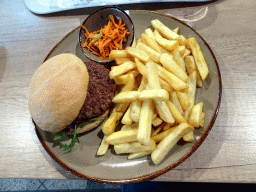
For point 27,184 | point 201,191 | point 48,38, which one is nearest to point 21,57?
point 48,38

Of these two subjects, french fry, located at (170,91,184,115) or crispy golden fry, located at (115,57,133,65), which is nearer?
french fry, located at (170,91,184,115)

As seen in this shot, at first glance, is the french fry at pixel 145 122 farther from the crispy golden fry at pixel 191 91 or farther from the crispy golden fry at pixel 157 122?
the crispy golden fry at pixel 191 91

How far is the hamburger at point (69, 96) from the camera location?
1389 millimetres

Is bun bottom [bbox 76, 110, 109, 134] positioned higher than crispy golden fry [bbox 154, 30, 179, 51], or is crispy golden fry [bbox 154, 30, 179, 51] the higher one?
crispy golden fry [bbox 154, 30, 179, 51]

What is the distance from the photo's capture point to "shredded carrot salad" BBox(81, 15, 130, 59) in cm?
179

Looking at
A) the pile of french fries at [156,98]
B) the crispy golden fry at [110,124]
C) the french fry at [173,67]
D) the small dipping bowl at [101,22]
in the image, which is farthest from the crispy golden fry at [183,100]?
the small dipping bowl at [101,22]

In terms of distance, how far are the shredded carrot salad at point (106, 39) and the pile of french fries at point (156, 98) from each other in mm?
212

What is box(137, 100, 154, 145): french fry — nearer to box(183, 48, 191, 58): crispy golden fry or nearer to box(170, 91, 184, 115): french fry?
box(170, 91, 184, 115): french fry

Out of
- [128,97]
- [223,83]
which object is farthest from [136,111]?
[223,83]

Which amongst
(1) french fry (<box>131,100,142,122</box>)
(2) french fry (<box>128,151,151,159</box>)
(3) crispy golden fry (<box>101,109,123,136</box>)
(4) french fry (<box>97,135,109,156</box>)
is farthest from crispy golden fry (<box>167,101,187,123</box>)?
(4) french fry (<box>97,135,109,156</box>)

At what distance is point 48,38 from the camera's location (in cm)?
242

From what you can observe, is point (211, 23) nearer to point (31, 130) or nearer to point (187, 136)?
point (187, 136)

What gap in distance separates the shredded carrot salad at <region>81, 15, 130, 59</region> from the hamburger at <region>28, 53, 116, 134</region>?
266mm

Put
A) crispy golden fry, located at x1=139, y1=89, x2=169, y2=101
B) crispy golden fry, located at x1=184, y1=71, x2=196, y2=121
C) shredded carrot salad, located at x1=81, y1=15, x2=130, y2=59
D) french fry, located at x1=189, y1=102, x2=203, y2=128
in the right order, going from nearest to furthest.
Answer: crispy golden fry, located at x1=139, y1=89, x2=169, y2=101
french fry, located at x1=189, y1=102, x2=203, y2=128
crispy golden fry, located at x1=184, y1=71, x2=196, y2=121
shredded carrot salad, located at x1=81, y1=15, x2=130, y2=59
